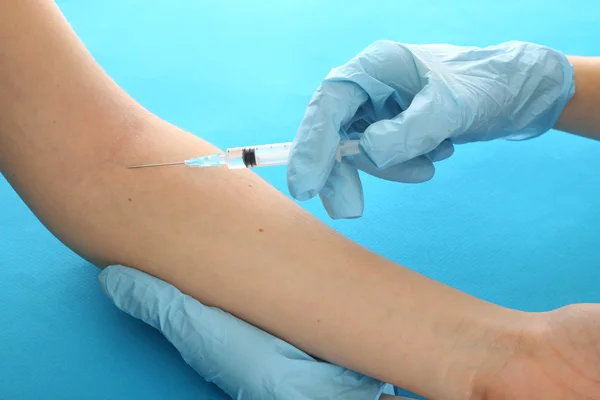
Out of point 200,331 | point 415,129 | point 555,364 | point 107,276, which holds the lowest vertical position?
point 555,364

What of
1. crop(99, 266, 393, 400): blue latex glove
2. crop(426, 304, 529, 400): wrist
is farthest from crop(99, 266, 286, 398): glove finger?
crop(426, 304, 529, 400): wrist

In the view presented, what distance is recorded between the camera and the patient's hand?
93cm

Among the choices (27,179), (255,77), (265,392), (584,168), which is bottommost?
(265,392)

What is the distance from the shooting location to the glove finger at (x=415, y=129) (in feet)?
3.31

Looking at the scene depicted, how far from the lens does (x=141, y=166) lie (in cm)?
117

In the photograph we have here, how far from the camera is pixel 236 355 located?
1.07 meters

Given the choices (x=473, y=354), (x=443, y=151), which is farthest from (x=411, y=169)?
(x=473, y=354)

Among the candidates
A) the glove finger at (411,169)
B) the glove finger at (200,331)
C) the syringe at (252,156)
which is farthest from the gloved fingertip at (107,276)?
the glove finger at (411,169)

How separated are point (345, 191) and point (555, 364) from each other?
448mm

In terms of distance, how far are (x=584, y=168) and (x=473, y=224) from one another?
0.39 metres

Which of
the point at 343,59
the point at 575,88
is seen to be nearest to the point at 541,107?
the point at 575,88

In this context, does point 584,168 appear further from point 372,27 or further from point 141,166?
point 141,166

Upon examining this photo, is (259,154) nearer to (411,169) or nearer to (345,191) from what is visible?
(345,191)

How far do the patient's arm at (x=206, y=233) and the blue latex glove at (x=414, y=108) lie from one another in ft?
0.40
